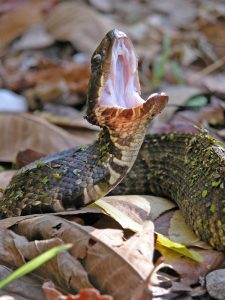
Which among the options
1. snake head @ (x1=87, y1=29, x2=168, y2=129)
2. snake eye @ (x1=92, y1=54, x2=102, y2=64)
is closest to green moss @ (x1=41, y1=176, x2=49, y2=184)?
snake head @ (x1=87, y1=29, x2=168, y2=129)

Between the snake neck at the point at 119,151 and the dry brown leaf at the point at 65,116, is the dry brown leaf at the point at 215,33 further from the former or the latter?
the snake neck at the point at 119,151

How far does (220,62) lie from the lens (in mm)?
9828

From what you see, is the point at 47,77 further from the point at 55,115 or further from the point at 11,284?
the point at 11,284

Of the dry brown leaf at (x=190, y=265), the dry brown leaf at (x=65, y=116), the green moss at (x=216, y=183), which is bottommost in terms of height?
the dry brown leaf at (x=65, y=116)

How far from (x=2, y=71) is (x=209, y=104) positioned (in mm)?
2952

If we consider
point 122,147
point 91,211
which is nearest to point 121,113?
point 122,147

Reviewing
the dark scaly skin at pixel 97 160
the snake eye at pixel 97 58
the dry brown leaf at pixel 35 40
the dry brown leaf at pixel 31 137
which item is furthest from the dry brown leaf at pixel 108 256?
the dry brown leaf at pixel 35 40

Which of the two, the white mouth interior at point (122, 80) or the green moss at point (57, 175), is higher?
the white mouth interior at point (122, 80)

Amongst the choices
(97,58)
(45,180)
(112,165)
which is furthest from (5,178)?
(97,58)

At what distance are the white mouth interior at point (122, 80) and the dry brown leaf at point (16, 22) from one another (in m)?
5.78

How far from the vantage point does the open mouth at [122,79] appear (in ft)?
14.7

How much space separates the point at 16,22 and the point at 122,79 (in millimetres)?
5909

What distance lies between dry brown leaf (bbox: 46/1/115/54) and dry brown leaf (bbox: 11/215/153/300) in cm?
570

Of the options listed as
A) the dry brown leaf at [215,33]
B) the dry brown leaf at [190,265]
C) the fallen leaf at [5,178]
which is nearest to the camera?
the dry brown leaf at [190,265]
